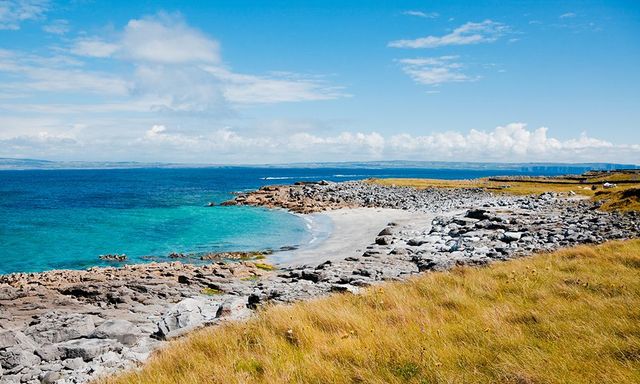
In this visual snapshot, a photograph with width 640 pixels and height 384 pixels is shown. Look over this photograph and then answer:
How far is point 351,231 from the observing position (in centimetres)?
4219

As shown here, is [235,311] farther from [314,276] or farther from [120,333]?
[314,276]

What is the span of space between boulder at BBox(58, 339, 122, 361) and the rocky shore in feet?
0.09

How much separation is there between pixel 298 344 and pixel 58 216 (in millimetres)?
60633

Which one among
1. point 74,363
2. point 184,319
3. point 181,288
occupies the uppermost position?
point 184,319

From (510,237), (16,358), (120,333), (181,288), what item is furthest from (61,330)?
(510,237)

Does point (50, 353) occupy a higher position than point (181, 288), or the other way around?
point (50, 353)

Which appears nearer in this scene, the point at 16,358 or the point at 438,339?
the point at 438,339

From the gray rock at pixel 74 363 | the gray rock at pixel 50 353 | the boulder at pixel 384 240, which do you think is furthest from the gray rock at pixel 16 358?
the boulder at pixel 384 240

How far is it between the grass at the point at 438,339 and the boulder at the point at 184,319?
255 cm

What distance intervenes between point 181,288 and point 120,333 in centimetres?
904

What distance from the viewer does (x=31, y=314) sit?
56.9ft

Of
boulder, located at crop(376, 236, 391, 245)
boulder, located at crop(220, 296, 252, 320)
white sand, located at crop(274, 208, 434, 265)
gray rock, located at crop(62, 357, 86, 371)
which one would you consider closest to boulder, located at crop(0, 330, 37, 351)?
gray rock, located at crop(62, 357, 86, 371)

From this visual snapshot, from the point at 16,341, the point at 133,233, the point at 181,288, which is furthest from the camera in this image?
the point at 133,233

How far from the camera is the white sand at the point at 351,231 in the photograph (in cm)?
3070
